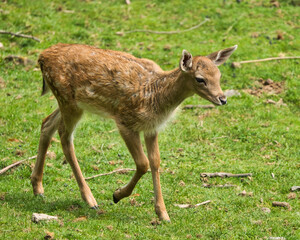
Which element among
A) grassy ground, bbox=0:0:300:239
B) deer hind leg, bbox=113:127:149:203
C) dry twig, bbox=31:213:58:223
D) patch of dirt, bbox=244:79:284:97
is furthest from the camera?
patch of dirt, bbox=244:79:284:97

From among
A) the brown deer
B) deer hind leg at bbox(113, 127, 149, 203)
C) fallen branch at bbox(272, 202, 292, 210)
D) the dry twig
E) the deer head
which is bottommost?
fallen branch at bbox(272, 202, 292, 210)

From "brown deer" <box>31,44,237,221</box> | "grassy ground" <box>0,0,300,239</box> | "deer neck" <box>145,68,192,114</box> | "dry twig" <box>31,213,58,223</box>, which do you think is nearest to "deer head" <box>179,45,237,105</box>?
"brown deer" <box>31,44,237,221</box>

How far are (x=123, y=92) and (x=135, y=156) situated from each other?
101 cm

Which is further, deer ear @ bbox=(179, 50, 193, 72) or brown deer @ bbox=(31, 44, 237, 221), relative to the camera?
brown deer @ bbox=(31, 44, 237, 221)

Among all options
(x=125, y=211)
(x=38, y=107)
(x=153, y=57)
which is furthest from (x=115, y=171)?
(x=153, y=57)

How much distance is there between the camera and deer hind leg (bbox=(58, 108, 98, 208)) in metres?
8.73

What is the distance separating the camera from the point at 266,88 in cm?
1388

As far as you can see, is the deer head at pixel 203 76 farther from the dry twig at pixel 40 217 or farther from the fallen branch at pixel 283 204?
the dry twig at pixel 40 217

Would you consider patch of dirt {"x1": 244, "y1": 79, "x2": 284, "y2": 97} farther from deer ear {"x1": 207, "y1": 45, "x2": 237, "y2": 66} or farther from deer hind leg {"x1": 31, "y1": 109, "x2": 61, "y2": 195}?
deer hind leg {"x1": 31, "y1": 109, "x2": 61, "y2": 195}

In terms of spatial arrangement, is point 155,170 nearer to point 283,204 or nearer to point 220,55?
point 220,55

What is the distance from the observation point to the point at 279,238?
757 centimetres

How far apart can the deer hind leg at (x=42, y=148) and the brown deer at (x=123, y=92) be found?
0.02m

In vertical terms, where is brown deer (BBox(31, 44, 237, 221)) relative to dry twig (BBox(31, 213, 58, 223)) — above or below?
above

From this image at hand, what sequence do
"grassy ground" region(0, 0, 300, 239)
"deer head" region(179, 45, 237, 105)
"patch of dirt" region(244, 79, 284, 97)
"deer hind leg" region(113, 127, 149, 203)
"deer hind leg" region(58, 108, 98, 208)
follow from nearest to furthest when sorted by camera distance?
"deer head" region(179, 45, 237, 105)
"grassy ground" region(0, 0, 300, 239)
"deer hind leg" region(113, 127, 149, 203)
"deer hind leg" region(58, 108, 98, 208)
"patch of dirt" region(244, 79, 284, 97)
